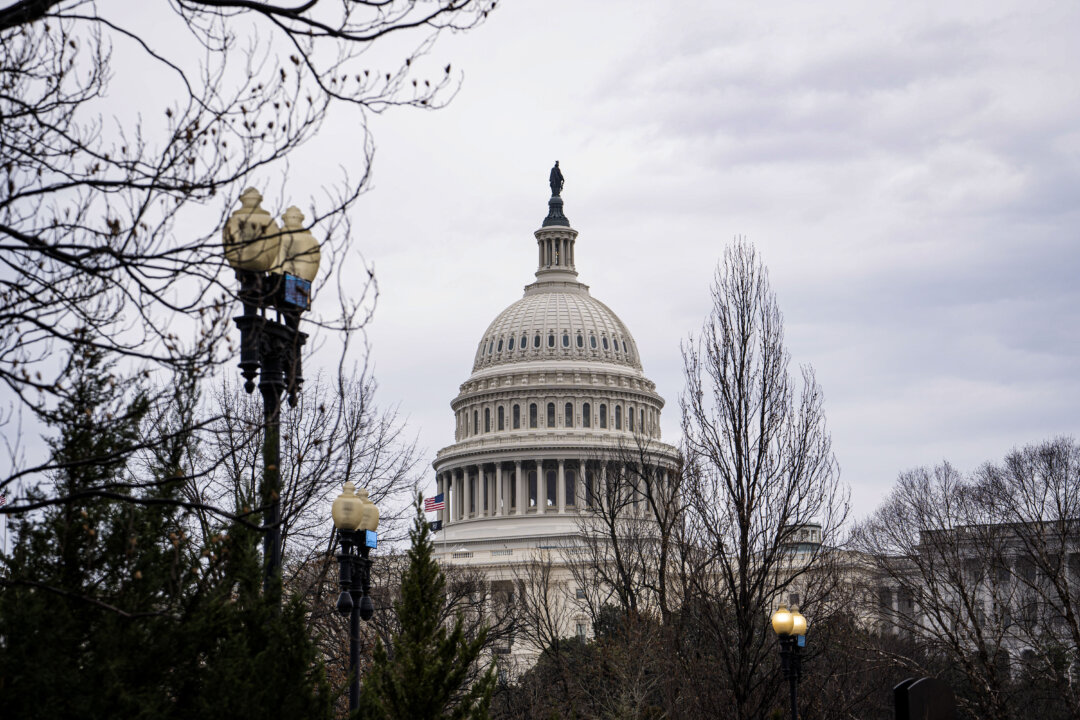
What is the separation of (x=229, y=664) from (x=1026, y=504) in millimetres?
46693

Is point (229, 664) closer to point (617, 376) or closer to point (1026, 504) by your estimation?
point (1026, 504)

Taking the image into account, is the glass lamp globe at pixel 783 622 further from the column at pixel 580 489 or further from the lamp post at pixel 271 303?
the column at pixel 580 489

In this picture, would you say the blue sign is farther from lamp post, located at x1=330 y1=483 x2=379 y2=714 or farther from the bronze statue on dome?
the bronze statue on dome

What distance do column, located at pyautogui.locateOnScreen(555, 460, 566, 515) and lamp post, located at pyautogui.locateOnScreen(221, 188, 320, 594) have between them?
4374 inches

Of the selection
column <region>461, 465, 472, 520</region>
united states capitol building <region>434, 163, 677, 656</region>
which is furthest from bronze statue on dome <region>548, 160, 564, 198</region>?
column <region>461, 465, 472, 520</region>

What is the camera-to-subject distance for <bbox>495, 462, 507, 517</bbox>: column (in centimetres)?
12625

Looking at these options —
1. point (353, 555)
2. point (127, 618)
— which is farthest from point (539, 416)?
point (127, 618)

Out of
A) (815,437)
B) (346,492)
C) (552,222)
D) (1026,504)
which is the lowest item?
(346,492)

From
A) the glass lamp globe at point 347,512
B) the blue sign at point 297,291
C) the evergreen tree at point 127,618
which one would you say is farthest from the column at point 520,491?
the blue sign at point 297,291

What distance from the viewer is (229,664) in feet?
41.5

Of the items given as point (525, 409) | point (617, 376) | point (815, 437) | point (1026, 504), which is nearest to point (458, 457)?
point (525, 409)

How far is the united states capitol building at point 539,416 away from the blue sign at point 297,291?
4077 inches

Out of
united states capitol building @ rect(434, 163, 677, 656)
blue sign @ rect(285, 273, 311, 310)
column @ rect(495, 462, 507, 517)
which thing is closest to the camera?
blue sign @ rect(285, 273, 311, 310)

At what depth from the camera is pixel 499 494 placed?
418ft
